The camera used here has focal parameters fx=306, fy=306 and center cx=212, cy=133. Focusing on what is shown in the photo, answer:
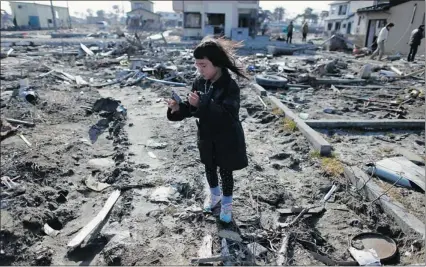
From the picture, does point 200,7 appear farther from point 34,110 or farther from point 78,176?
point 78,176

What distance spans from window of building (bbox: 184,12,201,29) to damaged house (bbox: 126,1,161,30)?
9055 millimetres

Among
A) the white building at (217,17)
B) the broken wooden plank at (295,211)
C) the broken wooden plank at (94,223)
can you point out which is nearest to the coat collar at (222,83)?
the broken wooden plank at (295,211)

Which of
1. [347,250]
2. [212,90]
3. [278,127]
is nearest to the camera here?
[212,90]

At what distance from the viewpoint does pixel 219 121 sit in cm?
302

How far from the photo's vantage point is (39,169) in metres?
4.84

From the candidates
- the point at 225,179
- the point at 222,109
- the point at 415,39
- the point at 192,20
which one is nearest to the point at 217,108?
the point at 222,109

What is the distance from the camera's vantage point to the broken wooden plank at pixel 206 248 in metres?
3.14

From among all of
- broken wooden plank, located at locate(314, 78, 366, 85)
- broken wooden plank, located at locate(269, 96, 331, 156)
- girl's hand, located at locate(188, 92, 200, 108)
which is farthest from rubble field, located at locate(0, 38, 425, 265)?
broken wooden plank, located at locate(314, 78, 366, 85)

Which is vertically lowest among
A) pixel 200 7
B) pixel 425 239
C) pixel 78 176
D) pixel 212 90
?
pixel 78 176

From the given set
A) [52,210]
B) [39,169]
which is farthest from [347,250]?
[39,169]

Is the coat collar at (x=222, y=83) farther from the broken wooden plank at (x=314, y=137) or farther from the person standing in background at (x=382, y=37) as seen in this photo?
the person standing in background at (x=382, y=37)

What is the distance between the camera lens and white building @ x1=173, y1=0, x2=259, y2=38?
117ft

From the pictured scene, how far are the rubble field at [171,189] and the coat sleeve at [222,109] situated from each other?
4.46 ft

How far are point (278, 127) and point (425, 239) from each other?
4.08m
